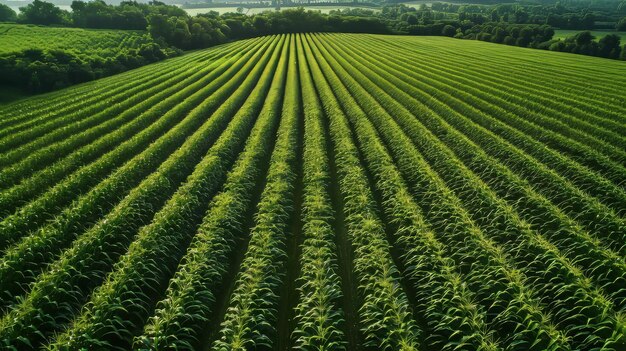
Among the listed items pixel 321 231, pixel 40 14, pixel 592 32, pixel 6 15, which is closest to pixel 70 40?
pixel 40 14

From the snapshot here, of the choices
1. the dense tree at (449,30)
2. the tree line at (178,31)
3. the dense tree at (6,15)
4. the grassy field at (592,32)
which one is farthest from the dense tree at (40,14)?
the grassy field at (592,32)

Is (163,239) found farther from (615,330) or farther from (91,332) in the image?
(615,330)

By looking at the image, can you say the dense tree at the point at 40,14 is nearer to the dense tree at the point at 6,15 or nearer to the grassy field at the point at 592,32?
the dense tree at the point at 6,15

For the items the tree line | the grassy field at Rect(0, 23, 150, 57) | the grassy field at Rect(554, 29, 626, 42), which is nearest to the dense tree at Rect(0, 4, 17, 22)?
the tree line

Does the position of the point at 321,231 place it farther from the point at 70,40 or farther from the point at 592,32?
the point at 592,32

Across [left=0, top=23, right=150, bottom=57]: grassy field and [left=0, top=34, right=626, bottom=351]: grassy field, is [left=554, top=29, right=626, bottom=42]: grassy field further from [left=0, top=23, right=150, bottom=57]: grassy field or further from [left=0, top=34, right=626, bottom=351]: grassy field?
[left=0, top=23, right=150, bottom=57]: grassy field

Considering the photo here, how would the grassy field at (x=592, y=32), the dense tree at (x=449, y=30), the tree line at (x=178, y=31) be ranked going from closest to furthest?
1. the tree line at (x=178, y=31)
2. the grassy field at (x=592, y=32)
3. the dense tree at (x=449, y=30)
